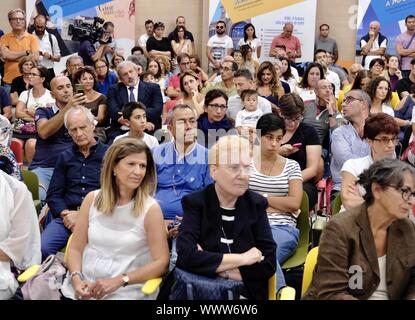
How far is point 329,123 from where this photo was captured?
558cm

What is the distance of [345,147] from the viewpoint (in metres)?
4.46

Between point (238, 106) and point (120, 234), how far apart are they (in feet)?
10.9

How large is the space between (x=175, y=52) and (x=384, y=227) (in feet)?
27.7

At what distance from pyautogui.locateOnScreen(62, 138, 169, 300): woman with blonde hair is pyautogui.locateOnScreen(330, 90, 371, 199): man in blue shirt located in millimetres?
1905

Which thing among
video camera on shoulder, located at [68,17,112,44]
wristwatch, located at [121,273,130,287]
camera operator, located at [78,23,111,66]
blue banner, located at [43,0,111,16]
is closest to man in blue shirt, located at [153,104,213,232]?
wristwatch, located at [121,273,130,287]

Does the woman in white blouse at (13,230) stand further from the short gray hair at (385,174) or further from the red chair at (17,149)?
the red chair at (17,149)

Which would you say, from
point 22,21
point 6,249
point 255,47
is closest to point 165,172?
point 6,249

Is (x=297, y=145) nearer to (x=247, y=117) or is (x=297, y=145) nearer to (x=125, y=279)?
(x=247, y=117)

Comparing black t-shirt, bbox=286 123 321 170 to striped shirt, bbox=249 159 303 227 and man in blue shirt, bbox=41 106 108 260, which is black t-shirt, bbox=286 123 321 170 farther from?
man in blue shirt, bbox=41 106 108 260

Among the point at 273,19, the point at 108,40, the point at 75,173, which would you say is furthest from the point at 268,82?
the point at 273,19

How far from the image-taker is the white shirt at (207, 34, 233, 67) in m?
10.6
